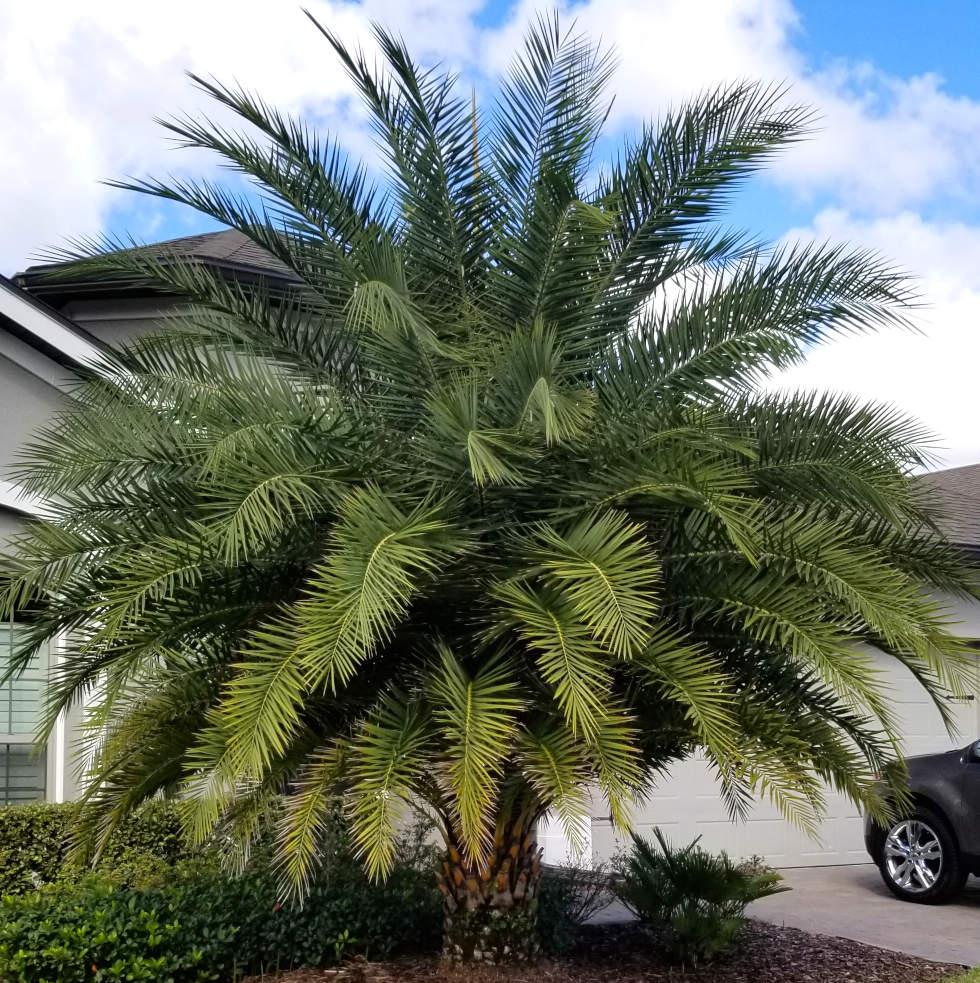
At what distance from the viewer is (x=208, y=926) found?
6.89 metres

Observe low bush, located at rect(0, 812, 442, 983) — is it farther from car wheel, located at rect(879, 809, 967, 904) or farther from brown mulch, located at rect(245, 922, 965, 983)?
car wheel, located at rect(879, 809, 967, 904)

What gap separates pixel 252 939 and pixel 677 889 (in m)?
2.76

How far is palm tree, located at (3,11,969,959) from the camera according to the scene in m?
5.70

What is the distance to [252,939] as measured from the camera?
704cm

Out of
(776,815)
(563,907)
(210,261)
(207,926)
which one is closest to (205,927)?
(207,926)

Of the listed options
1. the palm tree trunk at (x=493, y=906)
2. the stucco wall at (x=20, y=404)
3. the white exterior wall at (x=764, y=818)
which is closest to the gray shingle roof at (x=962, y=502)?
the white exterior wall at (x=764, y=818)

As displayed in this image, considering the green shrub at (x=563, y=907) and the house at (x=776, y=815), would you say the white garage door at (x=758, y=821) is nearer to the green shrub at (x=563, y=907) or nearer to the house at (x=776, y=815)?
the house at (x=776, y=815)

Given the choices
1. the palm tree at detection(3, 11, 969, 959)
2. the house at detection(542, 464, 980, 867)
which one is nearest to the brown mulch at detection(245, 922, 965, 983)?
the palm tree at detection(3, 11, 969, 959)

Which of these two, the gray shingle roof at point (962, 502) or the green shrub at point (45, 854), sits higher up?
the gray shingle roof at point (962, 502)

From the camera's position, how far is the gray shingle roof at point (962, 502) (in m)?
14.0

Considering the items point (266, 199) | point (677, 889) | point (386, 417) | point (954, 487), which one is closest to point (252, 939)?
point (677, 889)

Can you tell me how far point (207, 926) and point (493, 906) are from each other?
169cm

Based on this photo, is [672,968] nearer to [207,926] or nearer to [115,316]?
[207,926]

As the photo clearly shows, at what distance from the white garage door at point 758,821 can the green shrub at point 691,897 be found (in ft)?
11.3
